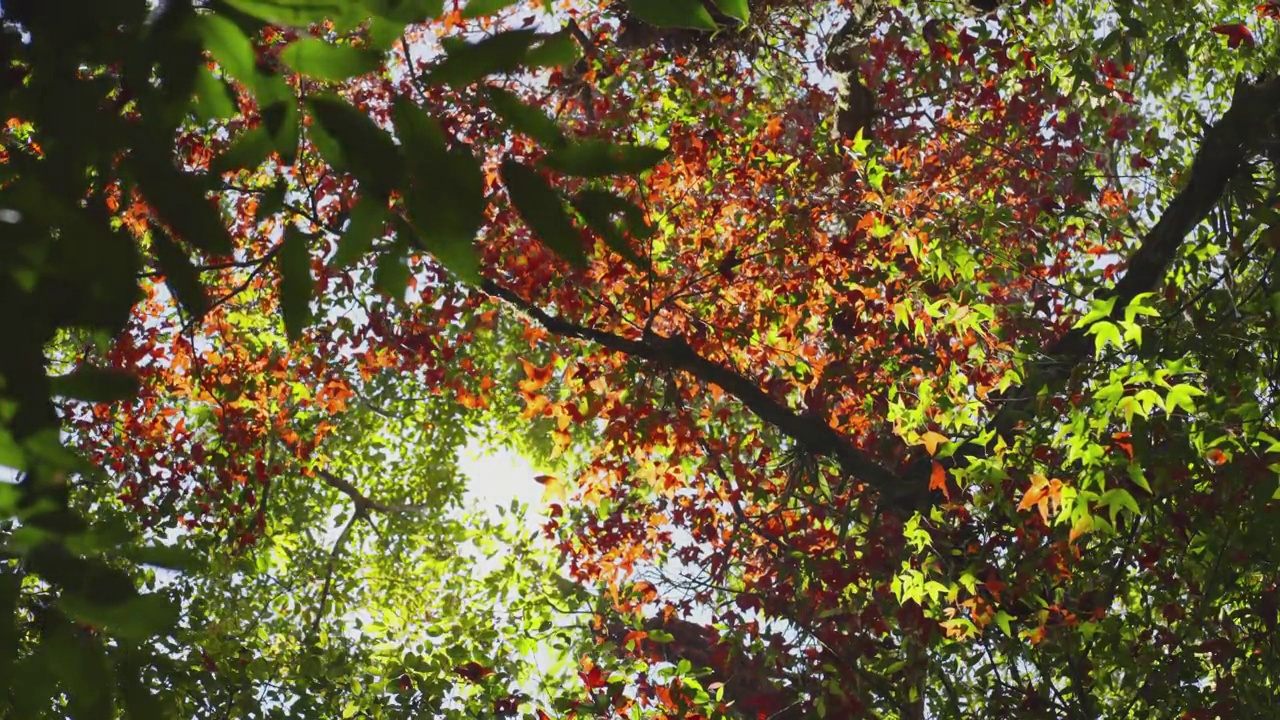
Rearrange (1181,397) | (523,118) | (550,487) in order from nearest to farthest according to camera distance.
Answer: (523,118)
(1181,397)
(550,487)

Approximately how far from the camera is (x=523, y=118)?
1310 millimetres

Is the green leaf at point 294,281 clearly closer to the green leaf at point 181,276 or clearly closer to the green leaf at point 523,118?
the green leaf at point 181,276

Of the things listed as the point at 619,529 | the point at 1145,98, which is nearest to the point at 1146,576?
the point at 619,529

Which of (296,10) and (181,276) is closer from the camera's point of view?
(296,10)

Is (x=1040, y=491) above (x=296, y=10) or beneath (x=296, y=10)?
above

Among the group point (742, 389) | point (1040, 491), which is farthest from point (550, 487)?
point (1040, 491)

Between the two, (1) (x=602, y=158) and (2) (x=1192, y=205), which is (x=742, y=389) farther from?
(1) (x=602, y=158)

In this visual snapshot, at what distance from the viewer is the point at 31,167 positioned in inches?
54.3

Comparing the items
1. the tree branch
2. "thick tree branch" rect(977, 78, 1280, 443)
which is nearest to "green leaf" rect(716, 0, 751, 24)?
"thick tree branch" rect(977, 78, 1280, 443)

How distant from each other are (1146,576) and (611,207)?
4848mm

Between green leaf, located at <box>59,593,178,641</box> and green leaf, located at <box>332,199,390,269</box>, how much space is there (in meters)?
0.40

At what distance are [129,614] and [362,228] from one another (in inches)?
18.5

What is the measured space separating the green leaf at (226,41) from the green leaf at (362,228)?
21 centimetres

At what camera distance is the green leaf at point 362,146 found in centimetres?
124
